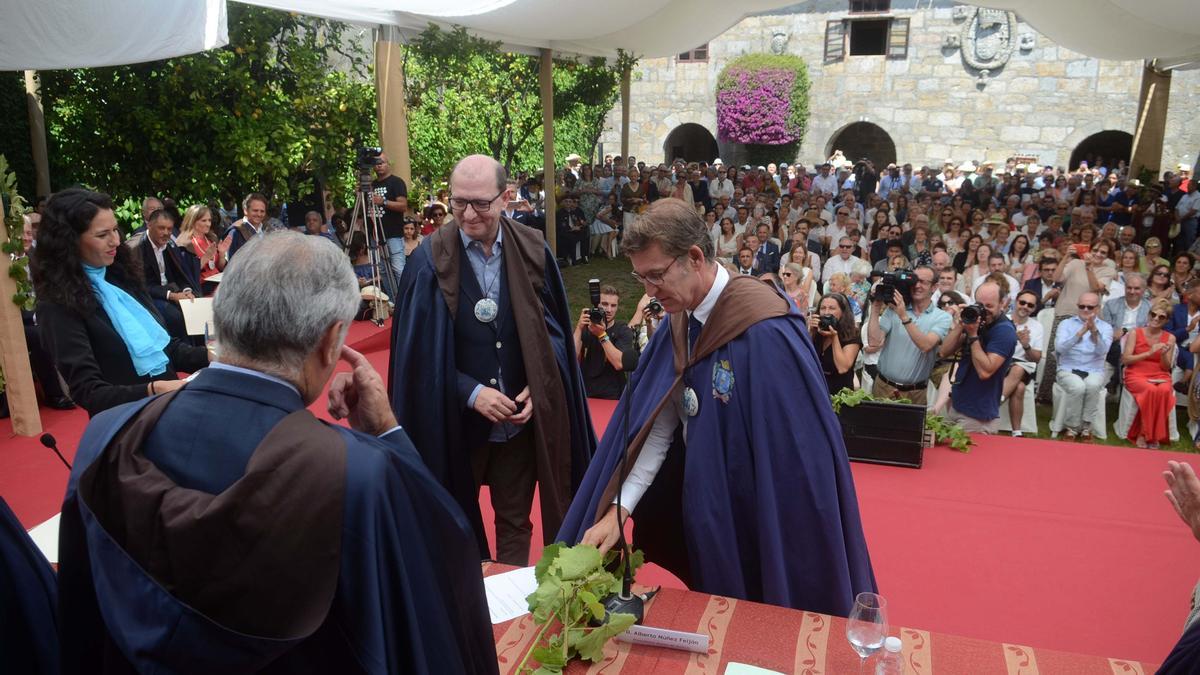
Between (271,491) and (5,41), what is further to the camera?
(5,41)

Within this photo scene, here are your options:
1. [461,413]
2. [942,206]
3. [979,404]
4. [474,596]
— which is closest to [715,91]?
[942,206]

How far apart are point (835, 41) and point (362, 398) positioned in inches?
1102

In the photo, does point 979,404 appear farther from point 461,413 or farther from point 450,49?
point 450,49

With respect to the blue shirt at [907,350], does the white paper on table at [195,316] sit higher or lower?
higher

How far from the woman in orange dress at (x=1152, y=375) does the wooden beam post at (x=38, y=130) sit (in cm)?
1175

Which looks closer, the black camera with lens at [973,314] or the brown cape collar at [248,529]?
the brown cape collar at [248,529]

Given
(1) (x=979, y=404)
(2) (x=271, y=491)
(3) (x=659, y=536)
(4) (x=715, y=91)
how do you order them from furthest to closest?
(4) (x=715, y=91) < (1) (x=979, y=404) < (3) (x=659, y=536) < (2) (x=271, y=491)

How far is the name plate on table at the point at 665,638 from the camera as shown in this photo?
2297mm

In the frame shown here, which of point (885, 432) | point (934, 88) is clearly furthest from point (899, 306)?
point (934, 88)

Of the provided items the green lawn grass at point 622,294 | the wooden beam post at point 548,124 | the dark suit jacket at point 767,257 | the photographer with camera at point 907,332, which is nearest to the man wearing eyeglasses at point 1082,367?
the green lawn grass at point 622,294

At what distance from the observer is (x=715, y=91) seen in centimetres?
2848

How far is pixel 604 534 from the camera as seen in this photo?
2.75m

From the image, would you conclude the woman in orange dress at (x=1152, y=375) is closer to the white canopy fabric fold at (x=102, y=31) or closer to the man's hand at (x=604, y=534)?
the man's hand at (x=604, y=534)

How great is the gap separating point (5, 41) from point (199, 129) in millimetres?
4205
